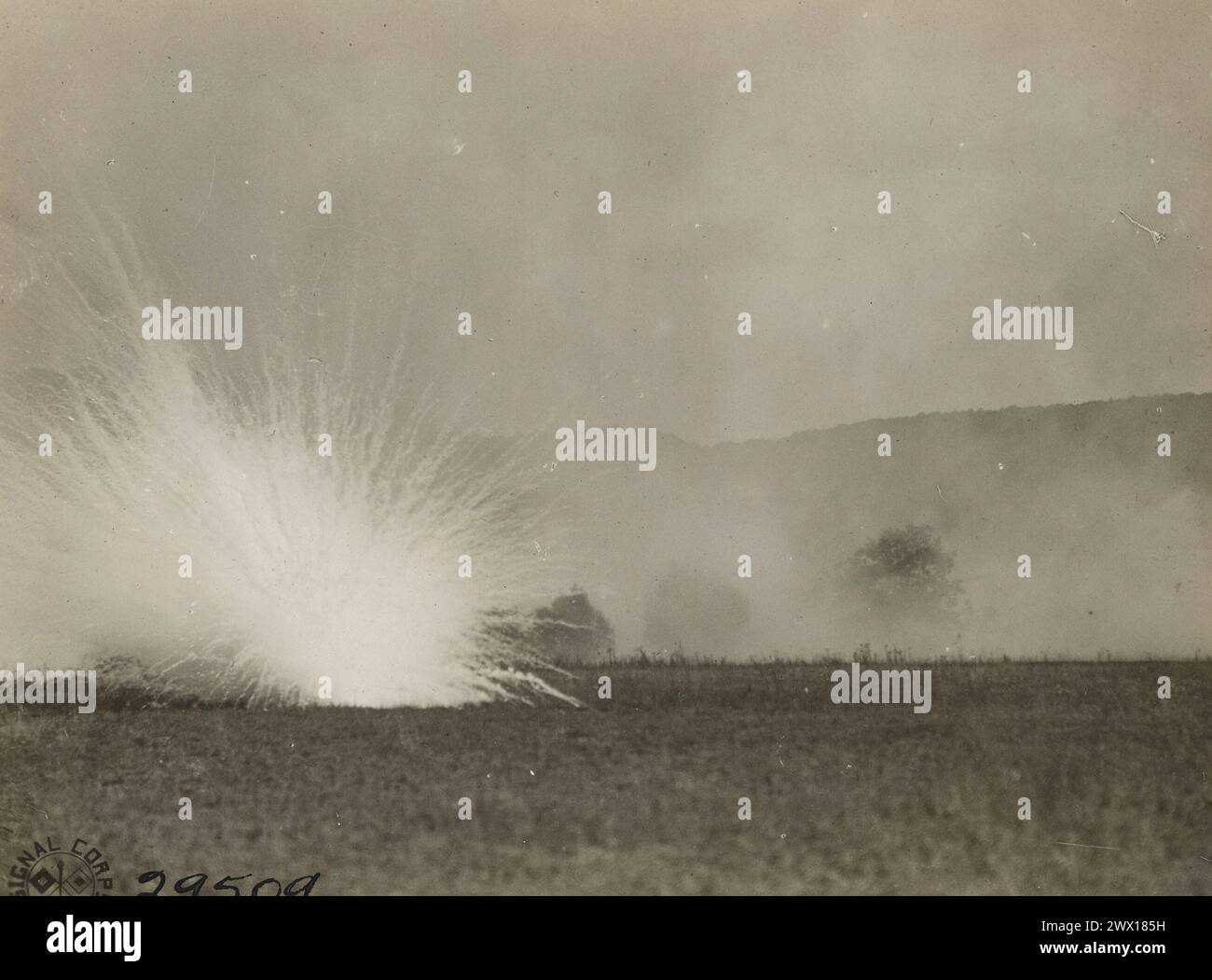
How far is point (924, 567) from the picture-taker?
6738mm

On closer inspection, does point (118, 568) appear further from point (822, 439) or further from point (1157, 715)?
point (1157, 715)

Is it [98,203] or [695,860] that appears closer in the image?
[695,860]

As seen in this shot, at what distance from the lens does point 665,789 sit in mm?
6285

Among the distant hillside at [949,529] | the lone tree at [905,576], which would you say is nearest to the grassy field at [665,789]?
the distant hillside at [949,529]

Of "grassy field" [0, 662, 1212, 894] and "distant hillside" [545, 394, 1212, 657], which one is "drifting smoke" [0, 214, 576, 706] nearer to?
"grassy field" [0, 662, 1212, 894]

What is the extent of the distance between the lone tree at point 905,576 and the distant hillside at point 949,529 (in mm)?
95

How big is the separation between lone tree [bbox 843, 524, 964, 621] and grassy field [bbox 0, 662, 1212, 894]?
53cm

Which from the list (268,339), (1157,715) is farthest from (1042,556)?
(268,339)

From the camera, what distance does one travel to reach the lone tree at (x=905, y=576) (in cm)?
671

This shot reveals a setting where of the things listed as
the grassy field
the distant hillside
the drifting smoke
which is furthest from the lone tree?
the drifting smoke

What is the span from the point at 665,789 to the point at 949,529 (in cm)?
274

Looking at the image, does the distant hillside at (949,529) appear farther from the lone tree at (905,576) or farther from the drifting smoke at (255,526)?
the drifting smoke at (255,526)

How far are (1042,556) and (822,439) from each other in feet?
5.78

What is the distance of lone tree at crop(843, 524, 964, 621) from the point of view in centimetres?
671
